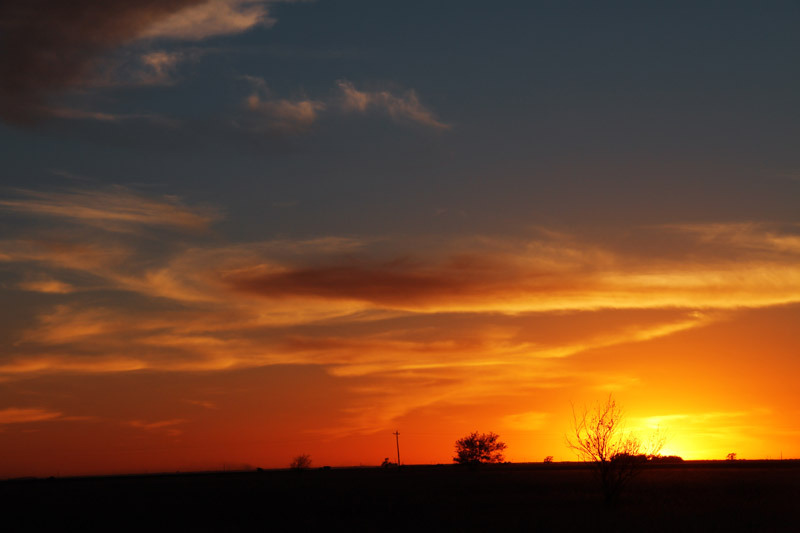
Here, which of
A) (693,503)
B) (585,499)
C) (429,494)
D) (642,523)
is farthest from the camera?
(429,494)

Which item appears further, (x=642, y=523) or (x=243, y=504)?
(x=243, y=504)

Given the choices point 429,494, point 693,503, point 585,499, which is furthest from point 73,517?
point 693,503

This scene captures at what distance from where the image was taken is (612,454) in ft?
140

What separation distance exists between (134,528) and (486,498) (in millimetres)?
24455

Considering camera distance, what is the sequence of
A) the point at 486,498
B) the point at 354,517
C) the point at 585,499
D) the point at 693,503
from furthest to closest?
the point at 486,498 < the point at 585,499 < the point at 693,503 < the point at 354,517

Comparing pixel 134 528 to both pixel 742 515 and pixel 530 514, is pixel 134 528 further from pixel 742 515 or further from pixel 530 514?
pixel 742 515

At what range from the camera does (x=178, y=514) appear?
148 ft

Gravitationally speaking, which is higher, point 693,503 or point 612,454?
point 612,454

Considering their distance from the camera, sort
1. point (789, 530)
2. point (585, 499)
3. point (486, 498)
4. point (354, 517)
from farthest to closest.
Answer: point (486, 498), point (585, 499), point (354, 517), point (789, 530)

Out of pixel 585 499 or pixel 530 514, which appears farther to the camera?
pixel 585 499

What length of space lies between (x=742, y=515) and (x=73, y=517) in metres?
37.1

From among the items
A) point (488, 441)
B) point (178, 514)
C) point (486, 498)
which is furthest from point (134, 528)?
point (488, 441)

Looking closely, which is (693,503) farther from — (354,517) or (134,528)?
(134,528)

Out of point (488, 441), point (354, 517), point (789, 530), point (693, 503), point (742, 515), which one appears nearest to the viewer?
point (789, 530)
